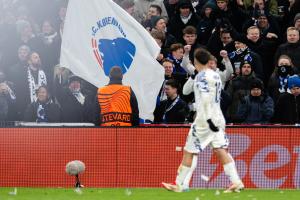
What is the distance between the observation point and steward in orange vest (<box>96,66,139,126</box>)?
61.9 ft

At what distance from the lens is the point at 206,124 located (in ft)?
52.8

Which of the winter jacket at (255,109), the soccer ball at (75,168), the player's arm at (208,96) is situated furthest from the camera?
the winter jacket at (255,109)

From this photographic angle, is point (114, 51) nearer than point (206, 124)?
No

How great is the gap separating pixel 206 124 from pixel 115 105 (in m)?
3.32

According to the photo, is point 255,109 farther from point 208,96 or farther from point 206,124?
point 208,96

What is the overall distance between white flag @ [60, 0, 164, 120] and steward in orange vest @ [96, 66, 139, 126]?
108 centimetres

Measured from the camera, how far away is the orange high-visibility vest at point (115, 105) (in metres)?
18.9

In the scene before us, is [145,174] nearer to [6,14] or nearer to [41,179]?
[41,179]

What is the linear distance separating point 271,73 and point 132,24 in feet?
10.4

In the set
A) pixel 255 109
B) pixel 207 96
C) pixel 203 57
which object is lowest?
pixel 255 109

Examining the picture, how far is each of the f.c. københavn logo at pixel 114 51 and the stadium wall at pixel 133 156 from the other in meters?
1.88

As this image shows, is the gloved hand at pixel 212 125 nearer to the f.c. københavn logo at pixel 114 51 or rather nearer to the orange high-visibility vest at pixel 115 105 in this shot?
the orange high-visibility vest at pixel 115 105

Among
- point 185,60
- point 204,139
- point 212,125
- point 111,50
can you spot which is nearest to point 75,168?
point 204,139

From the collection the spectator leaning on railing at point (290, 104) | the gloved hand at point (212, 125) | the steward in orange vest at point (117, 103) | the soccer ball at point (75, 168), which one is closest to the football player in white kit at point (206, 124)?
the gloved hand at point (212, 125)
